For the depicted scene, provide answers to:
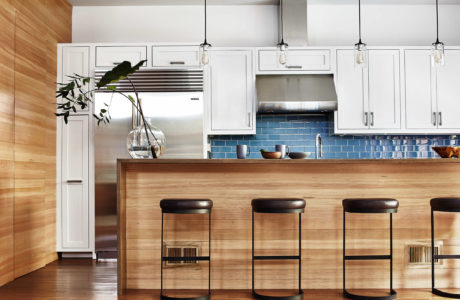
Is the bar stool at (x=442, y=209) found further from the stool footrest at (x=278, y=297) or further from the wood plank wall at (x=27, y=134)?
the wood plank wall at (x=27, y=134)

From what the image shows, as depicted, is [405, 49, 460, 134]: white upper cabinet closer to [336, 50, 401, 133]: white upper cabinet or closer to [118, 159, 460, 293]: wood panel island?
[336, 50, 401, 133]: white upper cabinet

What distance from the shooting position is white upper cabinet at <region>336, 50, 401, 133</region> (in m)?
4.99

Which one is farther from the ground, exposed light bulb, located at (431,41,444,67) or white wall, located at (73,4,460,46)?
white wall, located at (73,4,460,46)

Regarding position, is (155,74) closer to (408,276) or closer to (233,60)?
(233,60)

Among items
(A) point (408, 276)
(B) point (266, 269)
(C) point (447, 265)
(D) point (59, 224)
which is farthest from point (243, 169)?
(D) point (59, 224)

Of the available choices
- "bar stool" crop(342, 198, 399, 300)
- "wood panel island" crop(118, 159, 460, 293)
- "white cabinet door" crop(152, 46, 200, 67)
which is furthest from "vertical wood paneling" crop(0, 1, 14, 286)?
"bar stool" crop(342, 198, 399, 300)

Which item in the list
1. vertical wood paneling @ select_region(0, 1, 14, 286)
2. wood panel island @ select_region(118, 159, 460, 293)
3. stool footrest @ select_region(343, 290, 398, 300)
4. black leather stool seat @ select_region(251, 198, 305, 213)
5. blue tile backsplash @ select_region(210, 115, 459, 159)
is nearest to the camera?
black leather stool seat @ select_region(251, 198, 305, 213)

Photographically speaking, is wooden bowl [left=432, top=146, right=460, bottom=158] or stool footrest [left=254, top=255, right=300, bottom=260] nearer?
stool footrest [left=254, top=255, right=300, bottom=260]

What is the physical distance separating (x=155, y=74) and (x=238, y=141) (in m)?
1.25

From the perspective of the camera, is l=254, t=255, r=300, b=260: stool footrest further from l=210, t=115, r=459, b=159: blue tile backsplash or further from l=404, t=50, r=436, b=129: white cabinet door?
l=404, t=50, r=436, b=129: white cabinet door

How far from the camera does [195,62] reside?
4992mm

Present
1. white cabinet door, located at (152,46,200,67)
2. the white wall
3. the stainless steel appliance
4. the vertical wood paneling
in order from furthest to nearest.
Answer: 1. the white wall
2. white cabinet door, located at (152,46,200,67)
3. the stainless steel appliance
4. the vertical wood paneling

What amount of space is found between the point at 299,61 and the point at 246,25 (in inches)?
35.5

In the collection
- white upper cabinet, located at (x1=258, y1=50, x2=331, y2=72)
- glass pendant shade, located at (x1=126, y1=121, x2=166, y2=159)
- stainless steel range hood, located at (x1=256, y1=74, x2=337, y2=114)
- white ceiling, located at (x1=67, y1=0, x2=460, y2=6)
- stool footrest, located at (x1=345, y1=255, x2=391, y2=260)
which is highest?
white ceiling, located at (x1=67, y1=0, x2=460, y2=6)
